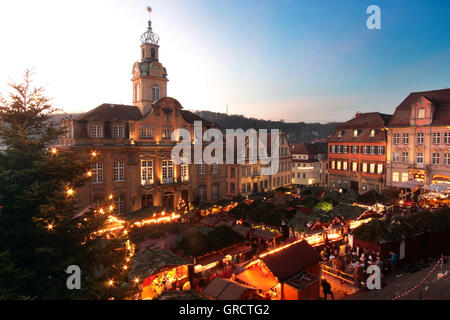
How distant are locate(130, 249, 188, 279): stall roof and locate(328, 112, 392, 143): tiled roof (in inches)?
1580

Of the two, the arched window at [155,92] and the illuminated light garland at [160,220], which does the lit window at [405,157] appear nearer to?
the illuminated light garland at [160,220]

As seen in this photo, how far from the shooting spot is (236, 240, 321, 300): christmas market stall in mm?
11086

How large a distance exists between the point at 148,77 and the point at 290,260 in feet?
108

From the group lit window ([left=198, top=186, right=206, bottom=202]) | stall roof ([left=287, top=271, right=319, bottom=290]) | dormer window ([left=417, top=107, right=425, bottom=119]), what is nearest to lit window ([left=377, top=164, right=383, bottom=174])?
dormer window ([left=417, top=107, right=425, bottom=119])

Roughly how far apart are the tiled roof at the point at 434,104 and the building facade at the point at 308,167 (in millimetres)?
18324

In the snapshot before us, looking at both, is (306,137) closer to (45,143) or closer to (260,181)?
(260,181)

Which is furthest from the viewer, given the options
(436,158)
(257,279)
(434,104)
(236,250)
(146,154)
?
(434,104)

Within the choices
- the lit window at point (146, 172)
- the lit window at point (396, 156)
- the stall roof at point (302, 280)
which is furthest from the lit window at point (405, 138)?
the stall roof at point (302, 280)

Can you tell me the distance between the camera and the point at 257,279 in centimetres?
1155

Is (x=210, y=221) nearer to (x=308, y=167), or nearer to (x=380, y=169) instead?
(x=380, y=169)

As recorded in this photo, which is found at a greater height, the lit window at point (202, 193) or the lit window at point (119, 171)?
the lit window at point (119, 171)

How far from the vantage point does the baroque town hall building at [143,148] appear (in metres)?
30.8

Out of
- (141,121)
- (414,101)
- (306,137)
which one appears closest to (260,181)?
(141,121)

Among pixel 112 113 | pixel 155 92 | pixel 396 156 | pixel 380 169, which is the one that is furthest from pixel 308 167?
pixel 112 113
